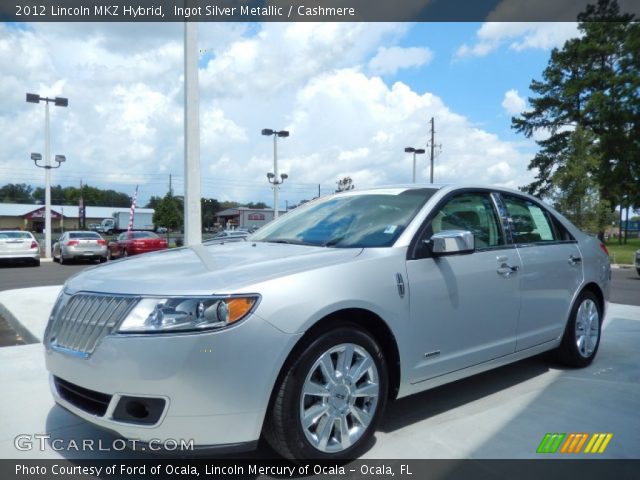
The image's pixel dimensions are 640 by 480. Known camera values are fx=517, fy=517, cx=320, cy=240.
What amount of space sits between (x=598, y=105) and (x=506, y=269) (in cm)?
3225

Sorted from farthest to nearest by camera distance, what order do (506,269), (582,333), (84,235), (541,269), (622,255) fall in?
(622,255) → (84,235) → (582,333) → (541,269) → (506,269)

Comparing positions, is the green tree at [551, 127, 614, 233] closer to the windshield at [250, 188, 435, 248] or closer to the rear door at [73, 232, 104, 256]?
the rear door at [73, 232, 104, 256]

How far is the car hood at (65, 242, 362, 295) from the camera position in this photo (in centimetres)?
256

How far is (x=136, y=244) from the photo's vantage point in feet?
72.0

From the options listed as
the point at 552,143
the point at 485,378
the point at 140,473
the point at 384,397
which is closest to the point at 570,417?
the point at 485,378

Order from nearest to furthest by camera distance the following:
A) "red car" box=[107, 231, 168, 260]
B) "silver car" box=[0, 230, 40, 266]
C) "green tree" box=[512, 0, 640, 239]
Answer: "silver car" box=[0, 230, 40, 266], "red car" box=[107, 231, 168, 260], "green tree" box=[512, 0, 640, 239]

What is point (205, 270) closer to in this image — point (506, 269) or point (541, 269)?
point (506, 269)

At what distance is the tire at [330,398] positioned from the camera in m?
2.59

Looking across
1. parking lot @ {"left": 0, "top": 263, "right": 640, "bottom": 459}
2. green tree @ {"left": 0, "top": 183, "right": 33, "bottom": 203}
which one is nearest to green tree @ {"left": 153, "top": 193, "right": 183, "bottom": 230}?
parking lot @ {"left": 0, "top": 263, "right": 640, "bottom": 459}

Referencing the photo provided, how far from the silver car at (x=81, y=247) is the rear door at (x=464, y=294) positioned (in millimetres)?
19517

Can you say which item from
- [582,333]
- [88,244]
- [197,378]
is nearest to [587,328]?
[582,333]

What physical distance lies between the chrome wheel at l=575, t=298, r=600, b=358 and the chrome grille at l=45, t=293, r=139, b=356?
12.8ft

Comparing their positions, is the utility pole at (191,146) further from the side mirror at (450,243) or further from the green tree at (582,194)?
the green tree at (582,194)
